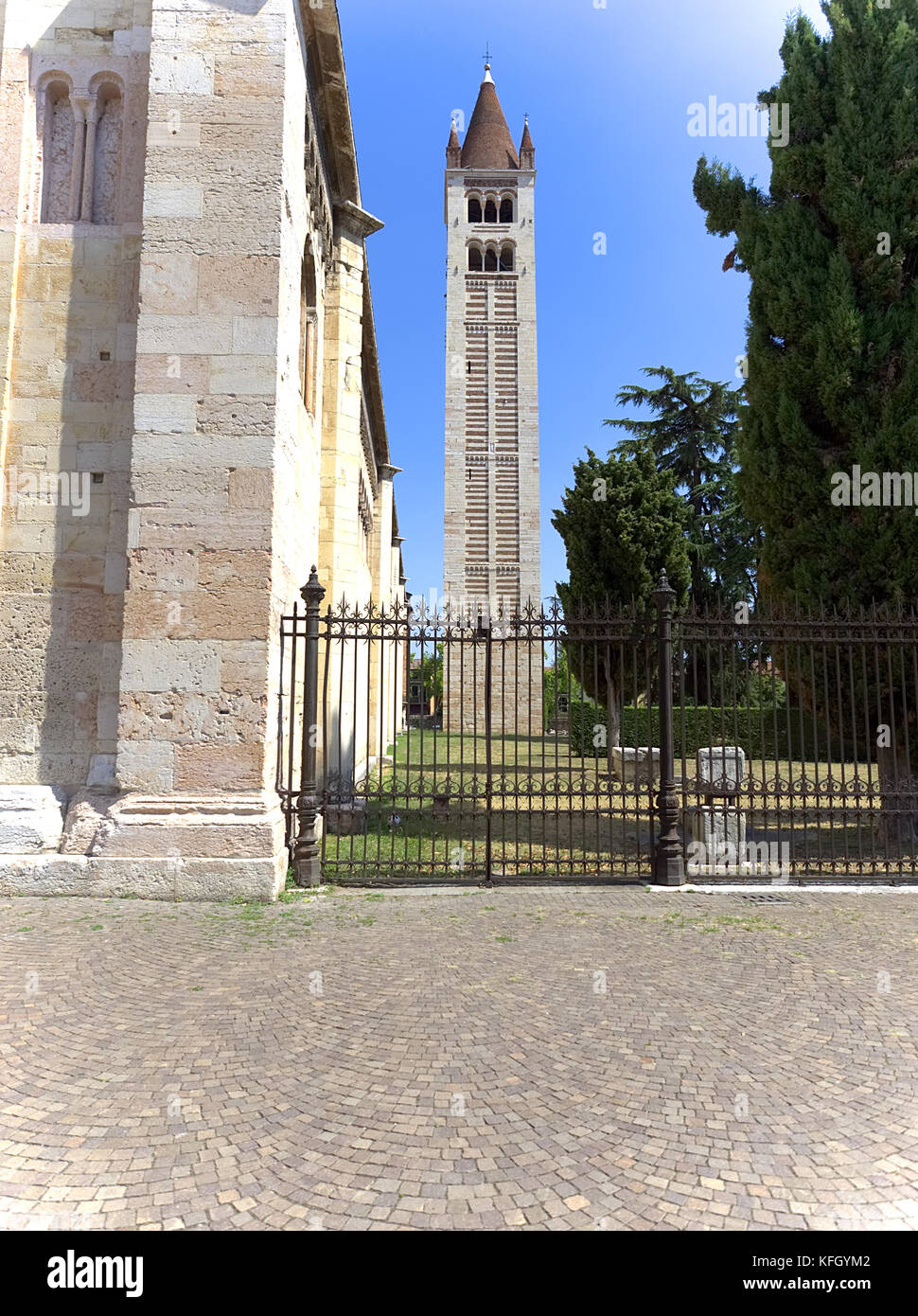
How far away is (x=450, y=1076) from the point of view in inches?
121

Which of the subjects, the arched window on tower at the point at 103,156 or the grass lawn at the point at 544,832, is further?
the arched window on tower at the point at 103,156

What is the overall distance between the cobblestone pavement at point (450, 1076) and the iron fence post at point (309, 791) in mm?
1117

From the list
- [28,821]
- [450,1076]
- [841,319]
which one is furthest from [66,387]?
[841,319]

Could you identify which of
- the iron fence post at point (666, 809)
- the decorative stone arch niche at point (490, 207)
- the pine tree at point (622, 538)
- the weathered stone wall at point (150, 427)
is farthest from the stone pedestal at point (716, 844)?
the decorative stone arch niche at point (490, 207)

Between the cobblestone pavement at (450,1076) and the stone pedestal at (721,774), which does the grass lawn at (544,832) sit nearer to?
the stone pedestal at (721,774)

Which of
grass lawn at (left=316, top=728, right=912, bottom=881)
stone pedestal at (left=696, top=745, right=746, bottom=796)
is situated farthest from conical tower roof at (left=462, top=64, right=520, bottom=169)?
stone pedestal at (left=696, top=745, right=746, bottom=796)

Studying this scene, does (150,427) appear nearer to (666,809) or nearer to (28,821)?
(28,821)

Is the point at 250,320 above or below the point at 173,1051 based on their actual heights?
above

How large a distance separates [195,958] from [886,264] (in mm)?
10671

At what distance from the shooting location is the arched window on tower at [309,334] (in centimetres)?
929

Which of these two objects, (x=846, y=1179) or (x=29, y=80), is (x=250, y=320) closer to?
(x=29, y=80)

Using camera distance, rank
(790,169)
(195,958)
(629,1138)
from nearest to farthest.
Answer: (629,1138) → (195,958) → (790,169)
